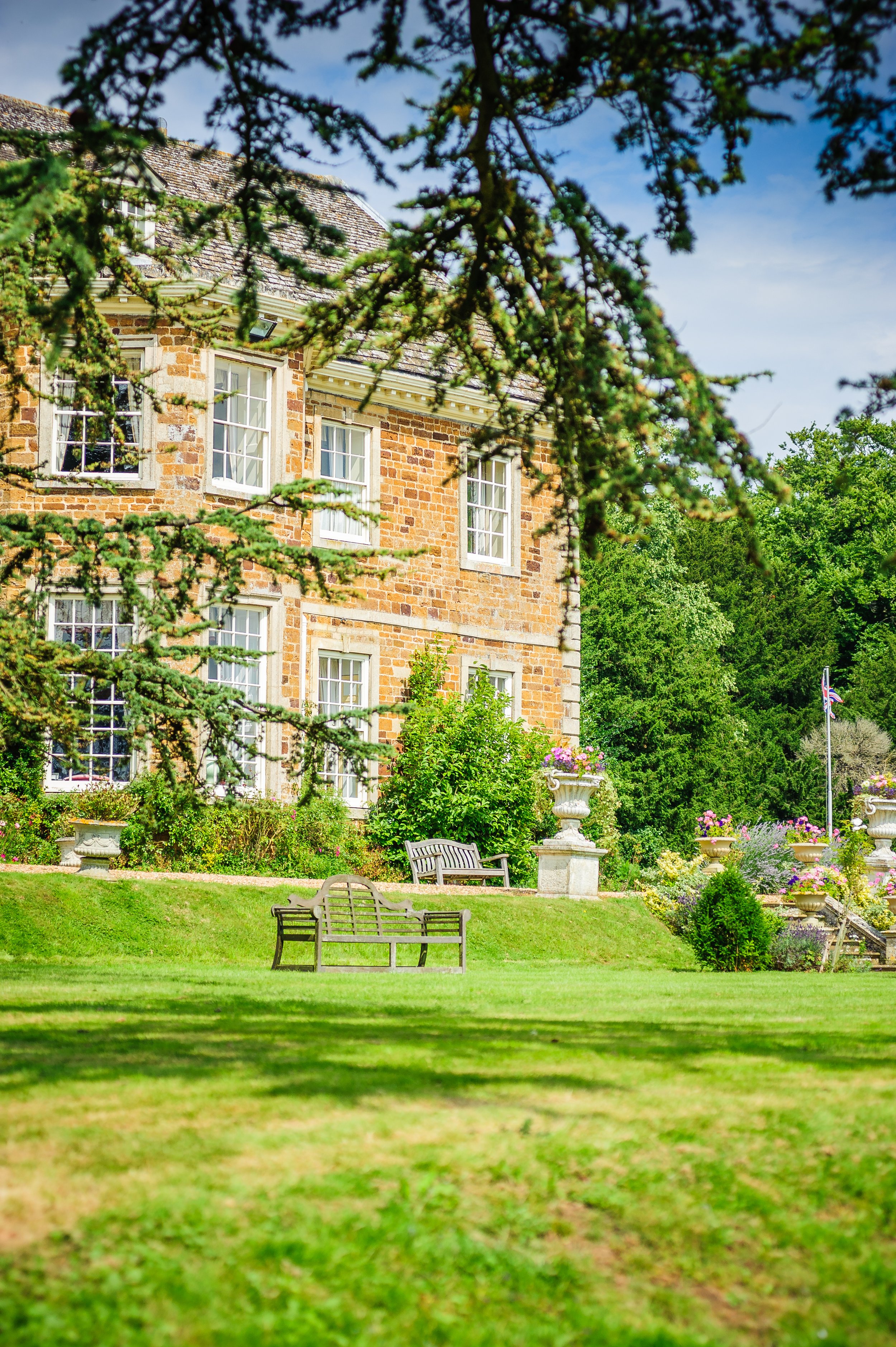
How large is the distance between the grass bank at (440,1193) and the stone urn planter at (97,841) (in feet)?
34.1

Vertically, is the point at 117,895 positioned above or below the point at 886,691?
below

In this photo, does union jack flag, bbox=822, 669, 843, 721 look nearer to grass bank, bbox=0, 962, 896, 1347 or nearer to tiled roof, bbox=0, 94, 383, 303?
tiled roof, bbox=0, 94, 383, 303

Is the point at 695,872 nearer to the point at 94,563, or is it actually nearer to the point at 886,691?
the point at 94,563

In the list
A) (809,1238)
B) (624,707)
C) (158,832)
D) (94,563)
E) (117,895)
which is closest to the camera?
(809,1238)

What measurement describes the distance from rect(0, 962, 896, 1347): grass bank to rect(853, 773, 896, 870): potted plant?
16.4 meters

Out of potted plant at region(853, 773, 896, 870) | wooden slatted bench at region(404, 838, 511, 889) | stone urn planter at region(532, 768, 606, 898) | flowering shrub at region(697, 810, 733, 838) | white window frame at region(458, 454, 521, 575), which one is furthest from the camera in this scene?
white window frame at region(458, 454, 521, 575)

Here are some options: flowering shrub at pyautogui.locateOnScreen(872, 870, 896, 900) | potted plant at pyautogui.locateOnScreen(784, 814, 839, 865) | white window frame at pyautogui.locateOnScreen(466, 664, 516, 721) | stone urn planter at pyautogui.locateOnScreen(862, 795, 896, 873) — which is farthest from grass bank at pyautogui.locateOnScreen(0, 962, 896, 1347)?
white window frame at pyautogui.locateOnScreen(466, 664, 516, 721)

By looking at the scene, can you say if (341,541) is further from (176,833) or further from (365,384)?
(176,833)

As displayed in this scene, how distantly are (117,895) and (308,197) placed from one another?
589 inches

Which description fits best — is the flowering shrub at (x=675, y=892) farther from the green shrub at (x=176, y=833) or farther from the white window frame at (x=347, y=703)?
the white window frame at (x=347, y=703)

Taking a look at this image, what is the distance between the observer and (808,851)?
20.7m

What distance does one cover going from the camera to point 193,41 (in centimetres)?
746

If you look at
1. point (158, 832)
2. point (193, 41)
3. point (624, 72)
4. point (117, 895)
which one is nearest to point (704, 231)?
point (624, 72)

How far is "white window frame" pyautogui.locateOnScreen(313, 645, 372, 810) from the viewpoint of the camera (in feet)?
73.8
